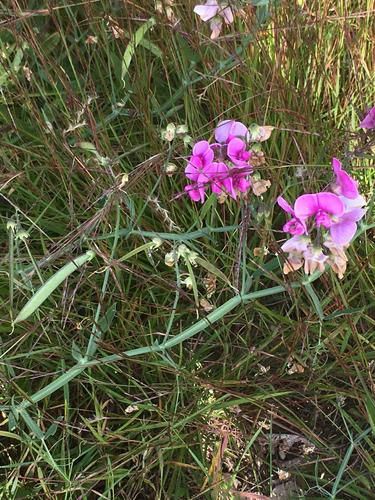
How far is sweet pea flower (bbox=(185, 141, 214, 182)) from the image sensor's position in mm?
873

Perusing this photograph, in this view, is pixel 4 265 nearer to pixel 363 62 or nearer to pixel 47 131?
pixel 47 131

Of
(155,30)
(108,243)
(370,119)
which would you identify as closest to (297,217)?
(370,119)

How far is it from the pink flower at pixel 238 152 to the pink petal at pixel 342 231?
15 centimetres

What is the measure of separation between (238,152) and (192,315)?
40 centimetres

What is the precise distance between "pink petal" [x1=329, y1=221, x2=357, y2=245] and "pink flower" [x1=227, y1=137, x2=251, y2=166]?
0.15m

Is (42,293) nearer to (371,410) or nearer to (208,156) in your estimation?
(208,156)

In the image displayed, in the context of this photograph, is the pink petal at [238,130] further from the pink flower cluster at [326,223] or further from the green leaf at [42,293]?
the green leaf at [42,293]

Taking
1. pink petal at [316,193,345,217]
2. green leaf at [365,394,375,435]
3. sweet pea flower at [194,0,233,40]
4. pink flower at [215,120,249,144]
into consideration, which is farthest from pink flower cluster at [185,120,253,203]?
green leaf at [365,394,375,435]

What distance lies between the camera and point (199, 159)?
2.90ft

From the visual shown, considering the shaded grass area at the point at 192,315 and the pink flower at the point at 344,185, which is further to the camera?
the shaded grass area at the point at 192,315

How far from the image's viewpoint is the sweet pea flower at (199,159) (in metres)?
0.87

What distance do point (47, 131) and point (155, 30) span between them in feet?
1.20

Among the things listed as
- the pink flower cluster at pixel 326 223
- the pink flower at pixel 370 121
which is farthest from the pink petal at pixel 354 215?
the pink flower at pixel 370 121

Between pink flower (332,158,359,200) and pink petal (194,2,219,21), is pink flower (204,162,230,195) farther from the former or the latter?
pink petal (194,2,219,21)
